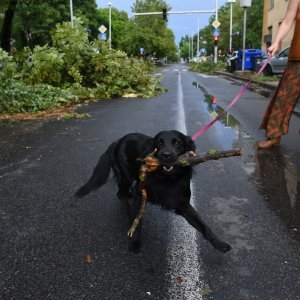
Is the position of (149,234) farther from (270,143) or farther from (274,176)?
(270,143)

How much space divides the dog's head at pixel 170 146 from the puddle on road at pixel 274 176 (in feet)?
3.79

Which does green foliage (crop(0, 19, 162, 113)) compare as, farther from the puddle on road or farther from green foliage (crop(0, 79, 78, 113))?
the puddle on road

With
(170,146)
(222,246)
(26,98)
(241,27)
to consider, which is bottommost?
(222,246)

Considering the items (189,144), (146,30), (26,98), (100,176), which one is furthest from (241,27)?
(189,144)

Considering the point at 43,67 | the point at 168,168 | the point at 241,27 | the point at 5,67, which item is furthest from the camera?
the point at 241,27

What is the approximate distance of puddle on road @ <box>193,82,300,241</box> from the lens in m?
3.97

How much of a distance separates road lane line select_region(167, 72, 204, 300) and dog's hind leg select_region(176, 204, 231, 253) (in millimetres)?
163

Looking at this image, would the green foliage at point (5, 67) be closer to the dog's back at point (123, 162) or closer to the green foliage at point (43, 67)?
the green foliage at point (43, 67)

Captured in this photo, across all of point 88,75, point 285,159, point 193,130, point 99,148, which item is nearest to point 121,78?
point 88,75

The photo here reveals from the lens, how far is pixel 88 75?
15109 millimetres

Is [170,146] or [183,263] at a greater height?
[170,146]

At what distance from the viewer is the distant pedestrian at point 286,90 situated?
566cm

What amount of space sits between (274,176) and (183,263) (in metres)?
2.46

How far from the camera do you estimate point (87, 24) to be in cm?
2503
